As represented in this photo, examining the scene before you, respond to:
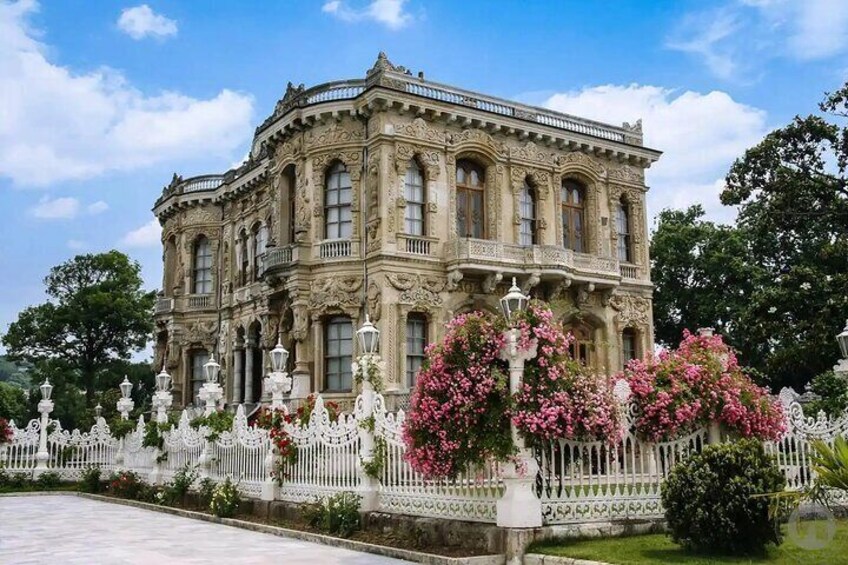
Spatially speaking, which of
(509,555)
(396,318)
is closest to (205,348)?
(396,318)

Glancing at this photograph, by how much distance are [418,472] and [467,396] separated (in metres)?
1.59

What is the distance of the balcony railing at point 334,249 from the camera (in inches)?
956

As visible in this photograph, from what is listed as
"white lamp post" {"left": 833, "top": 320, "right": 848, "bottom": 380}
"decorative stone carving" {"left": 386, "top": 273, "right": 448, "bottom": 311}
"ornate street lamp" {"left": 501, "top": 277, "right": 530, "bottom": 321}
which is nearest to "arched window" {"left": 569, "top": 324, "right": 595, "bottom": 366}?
"decorative stone carving" {"left": 386, "top": 273, "right": 448, "bottom": 311}

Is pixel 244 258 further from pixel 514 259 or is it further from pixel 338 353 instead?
pixel 514 259

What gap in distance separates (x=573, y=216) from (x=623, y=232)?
7.29 ft

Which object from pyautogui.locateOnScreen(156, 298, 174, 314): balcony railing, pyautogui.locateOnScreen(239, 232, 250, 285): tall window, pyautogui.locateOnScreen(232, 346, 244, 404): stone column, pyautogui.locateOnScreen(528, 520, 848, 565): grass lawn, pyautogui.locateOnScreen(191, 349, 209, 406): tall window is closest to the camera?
pyautogui.locateOnScreen(528, 520, 848, 565): grass lawn

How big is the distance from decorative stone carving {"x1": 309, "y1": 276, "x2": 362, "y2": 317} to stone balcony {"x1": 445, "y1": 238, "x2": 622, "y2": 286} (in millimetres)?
2679

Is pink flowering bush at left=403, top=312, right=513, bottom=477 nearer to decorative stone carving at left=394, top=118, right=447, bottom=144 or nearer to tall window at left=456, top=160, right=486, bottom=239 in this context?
decorative stone carving at left=394, top=118, right=447, bottom=144

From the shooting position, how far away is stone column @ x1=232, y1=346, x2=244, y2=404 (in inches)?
1195

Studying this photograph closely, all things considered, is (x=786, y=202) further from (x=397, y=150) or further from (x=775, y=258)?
(x=775, y=258)

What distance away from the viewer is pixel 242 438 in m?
16.0

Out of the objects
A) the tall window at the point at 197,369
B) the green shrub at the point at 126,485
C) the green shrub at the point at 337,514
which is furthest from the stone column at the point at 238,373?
the green shrub at the point at 337,514

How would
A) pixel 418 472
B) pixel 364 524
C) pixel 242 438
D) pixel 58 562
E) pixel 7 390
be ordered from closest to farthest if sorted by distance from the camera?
pixel 58 562, pixel 418 472, pixel 364 524, pixel 242 438, pixel 7 390

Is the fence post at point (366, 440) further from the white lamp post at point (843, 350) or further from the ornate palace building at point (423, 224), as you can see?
the ornate palace building at point (423, 224)
